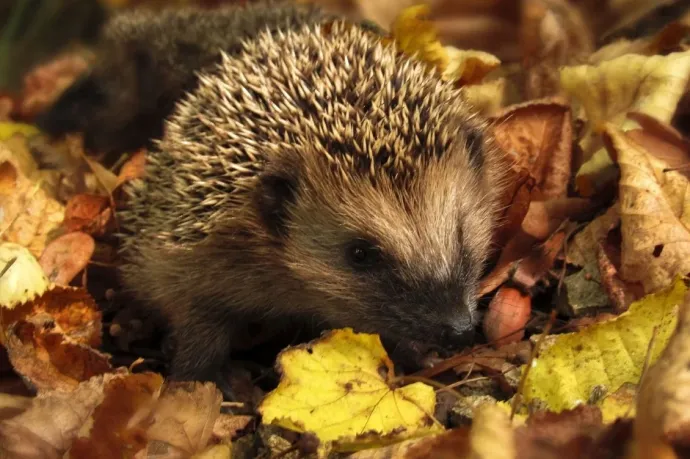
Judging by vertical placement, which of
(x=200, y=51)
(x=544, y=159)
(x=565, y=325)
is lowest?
(x=565, y=325)

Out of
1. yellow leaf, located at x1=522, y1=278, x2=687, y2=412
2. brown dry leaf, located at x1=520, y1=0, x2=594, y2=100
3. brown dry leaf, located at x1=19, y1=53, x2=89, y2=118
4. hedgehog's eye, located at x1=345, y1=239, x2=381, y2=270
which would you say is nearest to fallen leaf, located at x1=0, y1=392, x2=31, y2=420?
hedgehog's eye, located at x1=345, y1=239, x2=381, y2=270

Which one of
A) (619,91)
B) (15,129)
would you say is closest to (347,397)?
(619,91)

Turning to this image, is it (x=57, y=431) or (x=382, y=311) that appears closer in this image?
(x=57, y=431)

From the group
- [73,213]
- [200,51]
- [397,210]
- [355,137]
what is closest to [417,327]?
[397,210]

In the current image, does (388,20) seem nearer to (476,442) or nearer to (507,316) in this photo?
(507,316)

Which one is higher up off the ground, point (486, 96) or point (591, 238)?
point (486, 96)

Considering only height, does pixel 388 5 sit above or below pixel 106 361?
above

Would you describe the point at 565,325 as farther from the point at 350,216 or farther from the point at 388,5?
the point at 388,5
